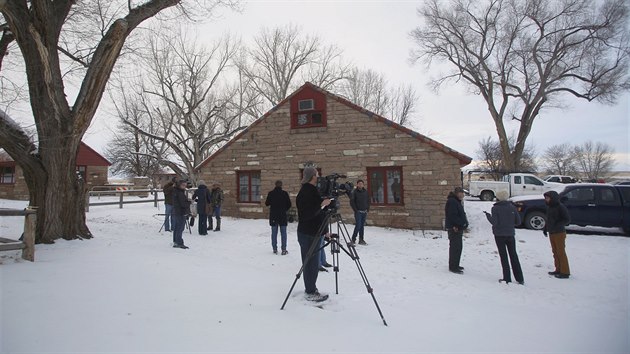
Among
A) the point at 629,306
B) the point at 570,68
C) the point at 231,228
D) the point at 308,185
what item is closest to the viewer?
the point at 308,185

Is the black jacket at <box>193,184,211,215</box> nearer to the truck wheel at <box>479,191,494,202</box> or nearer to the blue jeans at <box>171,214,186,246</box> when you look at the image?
the blue jeans at <box>171,214,186,246</box>

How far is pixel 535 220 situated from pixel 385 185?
16.8 ft

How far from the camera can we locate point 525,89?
75.9ft

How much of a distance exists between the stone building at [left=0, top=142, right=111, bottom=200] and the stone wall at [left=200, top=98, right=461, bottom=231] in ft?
48.1

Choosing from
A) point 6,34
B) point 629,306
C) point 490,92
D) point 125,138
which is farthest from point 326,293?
point 125,138

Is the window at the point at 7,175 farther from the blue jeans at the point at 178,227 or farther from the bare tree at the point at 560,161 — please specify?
the bare tree at the point at 560,161

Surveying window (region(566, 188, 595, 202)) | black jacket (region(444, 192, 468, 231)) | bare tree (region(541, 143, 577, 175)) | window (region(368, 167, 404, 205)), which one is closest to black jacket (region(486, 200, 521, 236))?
black jacket (region(444, 192, 468, 231))

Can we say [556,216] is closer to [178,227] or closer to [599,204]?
[599,204]

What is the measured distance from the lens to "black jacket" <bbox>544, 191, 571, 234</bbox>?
6445 mm

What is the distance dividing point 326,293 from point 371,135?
8.22 m

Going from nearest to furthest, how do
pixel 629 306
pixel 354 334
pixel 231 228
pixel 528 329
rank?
pixel 354 334
pixel 528 329
pixel 629 306
pixel 231 228

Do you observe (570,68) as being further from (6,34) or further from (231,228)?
(6,34)

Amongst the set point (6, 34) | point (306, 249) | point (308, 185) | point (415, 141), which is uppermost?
point (6, 34)

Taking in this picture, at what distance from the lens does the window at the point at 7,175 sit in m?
23.1
